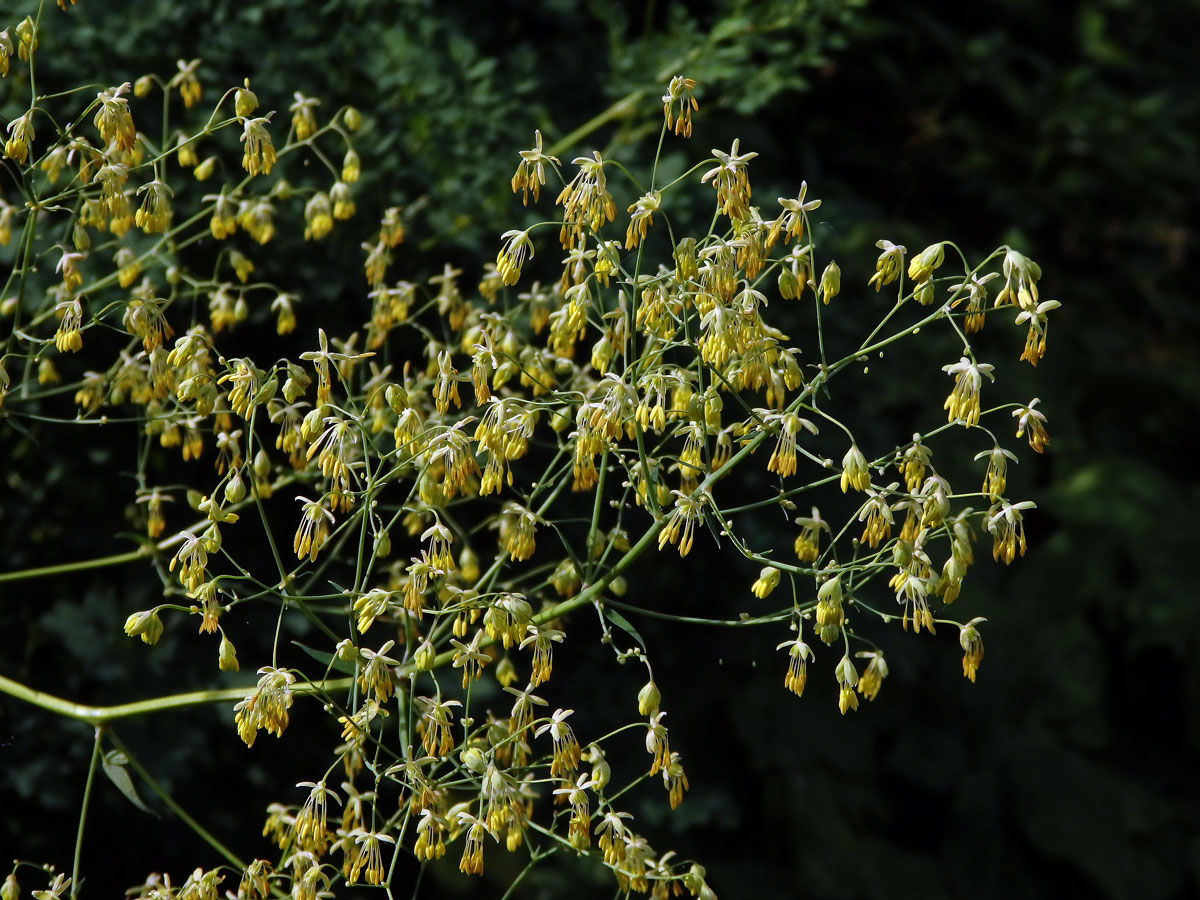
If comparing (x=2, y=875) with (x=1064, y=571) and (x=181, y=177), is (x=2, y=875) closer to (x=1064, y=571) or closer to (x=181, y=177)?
(x=181, y=177)

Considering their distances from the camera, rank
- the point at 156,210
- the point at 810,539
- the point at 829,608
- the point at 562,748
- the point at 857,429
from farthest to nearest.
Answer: the point at 857,429 → the point at 156,210 → the point at 810,539 → the point at 562,748 → the point at 829,608

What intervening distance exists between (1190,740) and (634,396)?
142 inches

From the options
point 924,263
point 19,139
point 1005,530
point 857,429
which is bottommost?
point 857,429

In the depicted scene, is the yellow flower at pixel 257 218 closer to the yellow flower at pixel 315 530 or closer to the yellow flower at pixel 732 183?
the yellow flower at pixel 315 530

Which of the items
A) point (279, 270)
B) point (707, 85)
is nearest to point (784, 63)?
point (707, 85)

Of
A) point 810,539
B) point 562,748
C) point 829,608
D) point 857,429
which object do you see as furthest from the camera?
point 857,429

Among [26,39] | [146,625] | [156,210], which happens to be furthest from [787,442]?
[26,39]

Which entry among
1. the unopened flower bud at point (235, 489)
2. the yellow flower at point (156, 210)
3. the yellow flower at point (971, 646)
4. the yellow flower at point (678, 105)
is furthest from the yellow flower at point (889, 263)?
the yellow flower at point (156, 210)

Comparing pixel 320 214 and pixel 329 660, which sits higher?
pixel 320 214

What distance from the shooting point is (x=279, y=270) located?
2.58 metres

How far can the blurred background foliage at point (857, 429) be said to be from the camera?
2.60 meters

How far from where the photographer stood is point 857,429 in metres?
3.05

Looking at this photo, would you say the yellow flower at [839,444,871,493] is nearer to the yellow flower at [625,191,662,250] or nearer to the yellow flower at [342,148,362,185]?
the yellow flower at [625,191,662,250]

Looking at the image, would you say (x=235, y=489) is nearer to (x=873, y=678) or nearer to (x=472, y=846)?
(x=472, y=846)
